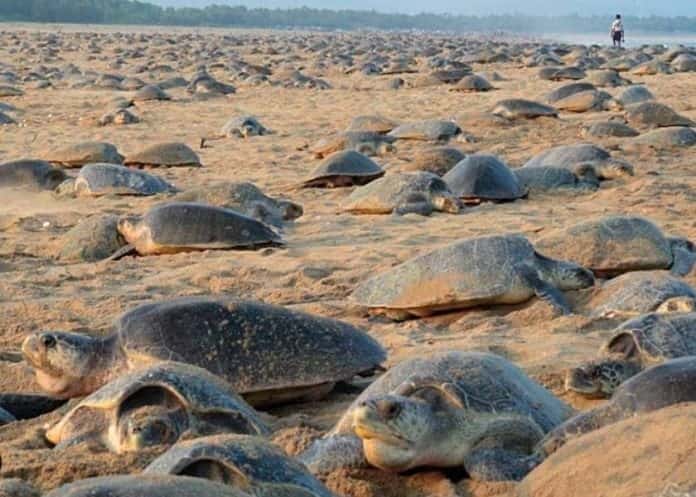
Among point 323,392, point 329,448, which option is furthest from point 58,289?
point 329,448

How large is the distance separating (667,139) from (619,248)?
4.51 metres

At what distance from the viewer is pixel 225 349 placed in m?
3.45

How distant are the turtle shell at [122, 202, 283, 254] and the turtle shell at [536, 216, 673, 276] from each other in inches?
61.0

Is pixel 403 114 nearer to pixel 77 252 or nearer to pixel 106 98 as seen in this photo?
pixel 106 98

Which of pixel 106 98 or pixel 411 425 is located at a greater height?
pixel 411 425

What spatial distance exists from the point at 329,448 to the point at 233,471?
633 mm

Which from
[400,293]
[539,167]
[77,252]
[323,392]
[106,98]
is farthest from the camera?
[106,98]

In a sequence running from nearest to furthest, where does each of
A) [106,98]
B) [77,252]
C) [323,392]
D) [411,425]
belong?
1. [411,425]
2. [323,392]
3. [77,252]
4. [106,98]

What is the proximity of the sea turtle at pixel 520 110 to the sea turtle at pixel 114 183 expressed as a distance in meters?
4.39

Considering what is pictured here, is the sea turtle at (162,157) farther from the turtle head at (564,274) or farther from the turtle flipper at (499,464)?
the turtle flipper at (499,464)

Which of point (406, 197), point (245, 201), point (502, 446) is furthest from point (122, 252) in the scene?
point (502, 446)

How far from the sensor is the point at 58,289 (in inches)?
207

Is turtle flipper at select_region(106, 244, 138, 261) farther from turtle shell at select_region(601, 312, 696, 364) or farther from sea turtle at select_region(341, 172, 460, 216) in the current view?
turtle shell at select_region(601, 312, 696, 364)

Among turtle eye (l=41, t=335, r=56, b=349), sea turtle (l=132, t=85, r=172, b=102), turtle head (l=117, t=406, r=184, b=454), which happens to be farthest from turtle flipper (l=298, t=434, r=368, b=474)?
sea turtle (l=132, t=85, r=172, b=102)
